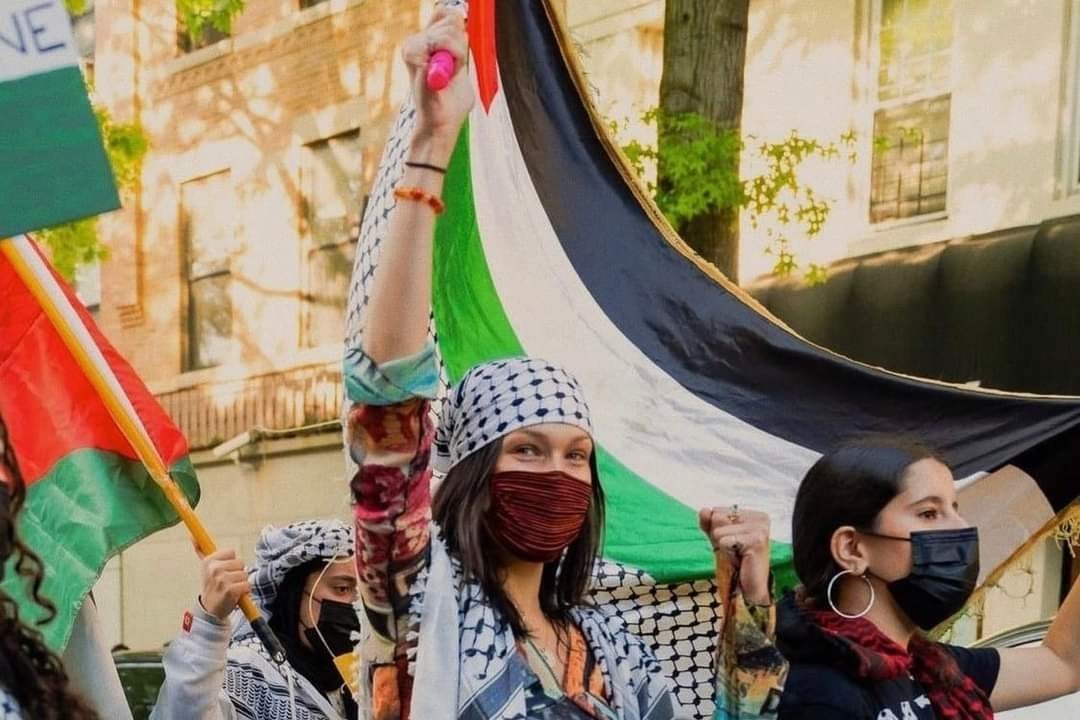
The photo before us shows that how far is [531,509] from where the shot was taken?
10.7 feet

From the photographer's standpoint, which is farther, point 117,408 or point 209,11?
point 209,11

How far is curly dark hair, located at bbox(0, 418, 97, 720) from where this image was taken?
8.64ft

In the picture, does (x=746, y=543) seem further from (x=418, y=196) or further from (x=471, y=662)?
(x=418, y=196)

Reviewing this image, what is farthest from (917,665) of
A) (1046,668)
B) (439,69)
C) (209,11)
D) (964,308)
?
(209,11)

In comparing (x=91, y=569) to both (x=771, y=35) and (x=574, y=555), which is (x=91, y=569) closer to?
(x=574, y=555)

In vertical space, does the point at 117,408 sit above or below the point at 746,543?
above

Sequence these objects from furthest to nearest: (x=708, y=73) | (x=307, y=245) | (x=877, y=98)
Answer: (x=307, y=245) < (x=877, y=98) < (x=708, y=73)

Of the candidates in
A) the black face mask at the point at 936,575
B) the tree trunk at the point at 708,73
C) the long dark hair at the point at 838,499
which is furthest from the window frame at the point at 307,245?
the black face mask at the point at 936,575

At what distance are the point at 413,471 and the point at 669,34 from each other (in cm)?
513

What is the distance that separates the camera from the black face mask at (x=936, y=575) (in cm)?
349

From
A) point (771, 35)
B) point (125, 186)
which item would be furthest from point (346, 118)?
point (771, 35)

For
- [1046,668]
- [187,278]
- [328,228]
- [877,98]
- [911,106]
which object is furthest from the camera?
[187,278]

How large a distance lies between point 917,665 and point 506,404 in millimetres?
976

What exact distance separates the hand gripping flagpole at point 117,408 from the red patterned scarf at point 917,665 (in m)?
1.07
